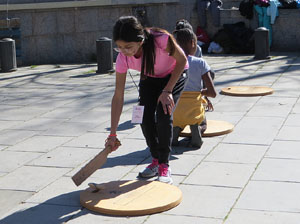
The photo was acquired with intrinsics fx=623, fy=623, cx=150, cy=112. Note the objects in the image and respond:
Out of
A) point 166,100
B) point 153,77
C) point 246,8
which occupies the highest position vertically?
point 246,8

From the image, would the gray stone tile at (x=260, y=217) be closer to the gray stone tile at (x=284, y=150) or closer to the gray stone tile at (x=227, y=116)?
the gray stone tile at (x=284, y=150)

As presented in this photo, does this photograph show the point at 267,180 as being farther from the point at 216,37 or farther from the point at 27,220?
the point at 216,37

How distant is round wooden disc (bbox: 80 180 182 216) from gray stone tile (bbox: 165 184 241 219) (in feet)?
0.24

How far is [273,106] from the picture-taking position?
8.05 metres

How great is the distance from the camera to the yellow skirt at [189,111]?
6148mm

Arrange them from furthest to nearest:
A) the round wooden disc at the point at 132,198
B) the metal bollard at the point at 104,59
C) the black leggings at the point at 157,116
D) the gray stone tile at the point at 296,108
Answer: the metal bollard at the point at 104,59 < the gray stone tile at the point at 296,108 < the black leggings at the point at 157,116 < the round wooden disc at the point at 132,198

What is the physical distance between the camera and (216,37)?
1418 cm

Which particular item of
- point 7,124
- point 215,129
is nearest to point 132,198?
point 215,129

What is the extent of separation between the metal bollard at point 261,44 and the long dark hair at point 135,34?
26.1 ft

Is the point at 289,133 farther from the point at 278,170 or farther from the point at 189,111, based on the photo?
the point at 278,170

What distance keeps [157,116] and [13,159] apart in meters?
1.75

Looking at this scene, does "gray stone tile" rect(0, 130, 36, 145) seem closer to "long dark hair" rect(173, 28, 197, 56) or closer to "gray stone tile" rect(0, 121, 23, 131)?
"gray stone tile" rect(0, 121, 23, 131)

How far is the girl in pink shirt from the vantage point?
15.0 ft

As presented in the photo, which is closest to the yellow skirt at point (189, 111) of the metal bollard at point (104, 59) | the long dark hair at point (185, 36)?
the long dark hair at point (185, 36)
